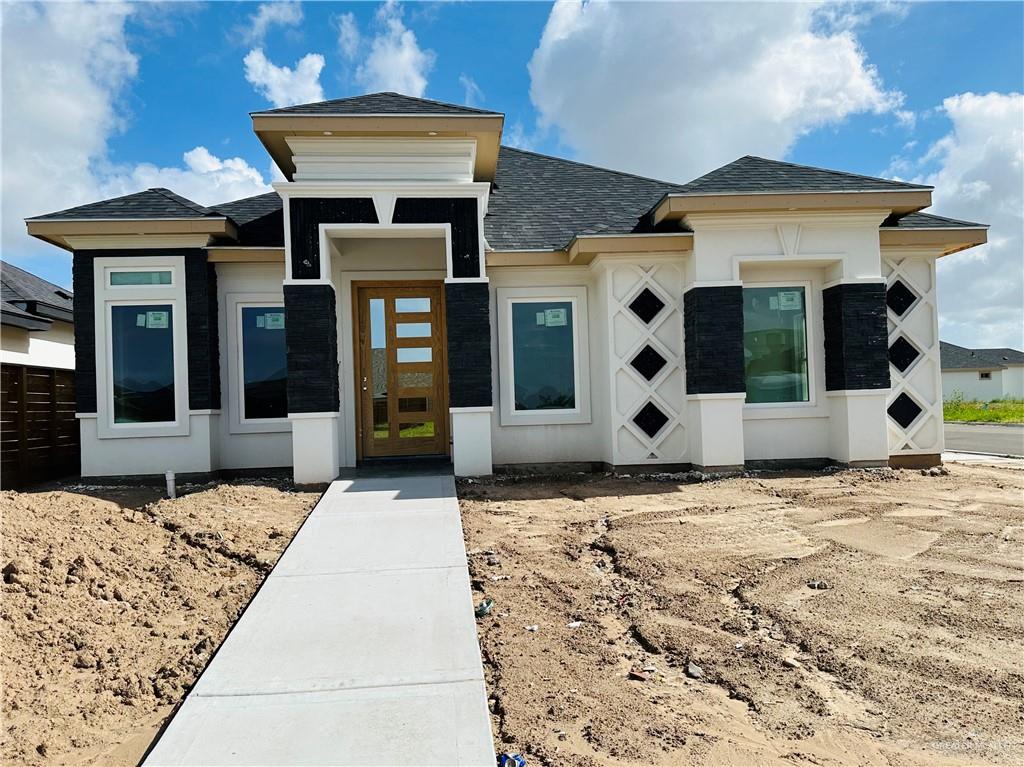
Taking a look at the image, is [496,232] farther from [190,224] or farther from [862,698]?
[862,698]

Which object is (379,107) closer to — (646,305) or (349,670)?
(646,305)

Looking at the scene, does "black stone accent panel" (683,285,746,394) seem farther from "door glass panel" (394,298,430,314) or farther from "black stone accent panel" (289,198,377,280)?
"black stone accent panel" (289,198,377,280)

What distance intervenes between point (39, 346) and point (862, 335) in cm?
1397

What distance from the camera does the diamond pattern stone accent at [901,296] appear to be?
1010 cm

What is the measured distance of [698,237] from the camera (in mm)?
9289

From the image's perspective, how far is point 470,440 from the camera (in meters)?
8.98

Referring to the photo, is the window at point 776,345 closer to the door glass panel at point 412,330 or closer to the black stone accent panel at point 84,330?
the door glass panel at point 412,330

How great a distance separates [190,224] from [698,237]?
7.28 metres

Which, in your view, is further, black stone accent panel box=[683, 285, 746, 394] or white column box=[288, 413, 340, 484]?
black stone accent panel box=[683, 285, 746, 394]

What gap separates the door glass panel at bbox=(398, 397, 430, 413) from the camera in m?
10.6

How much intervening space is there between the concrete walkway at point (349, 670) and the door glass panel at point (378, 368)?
179 inches

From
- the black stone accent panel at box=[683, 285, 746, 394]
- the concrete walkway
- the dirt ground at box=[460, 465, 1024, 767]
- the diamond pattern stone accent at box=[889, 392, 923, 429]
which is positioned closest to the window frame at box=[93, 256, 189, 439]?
the concrete walkway

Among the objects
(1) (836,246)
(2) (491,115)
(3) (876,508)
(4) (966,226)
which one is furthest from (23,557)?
(4) (966,226)

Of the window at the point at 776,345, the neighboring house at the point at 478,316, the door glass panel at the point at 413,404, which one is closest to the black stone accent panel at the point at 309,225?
the neighboring house at the point at 478,316
